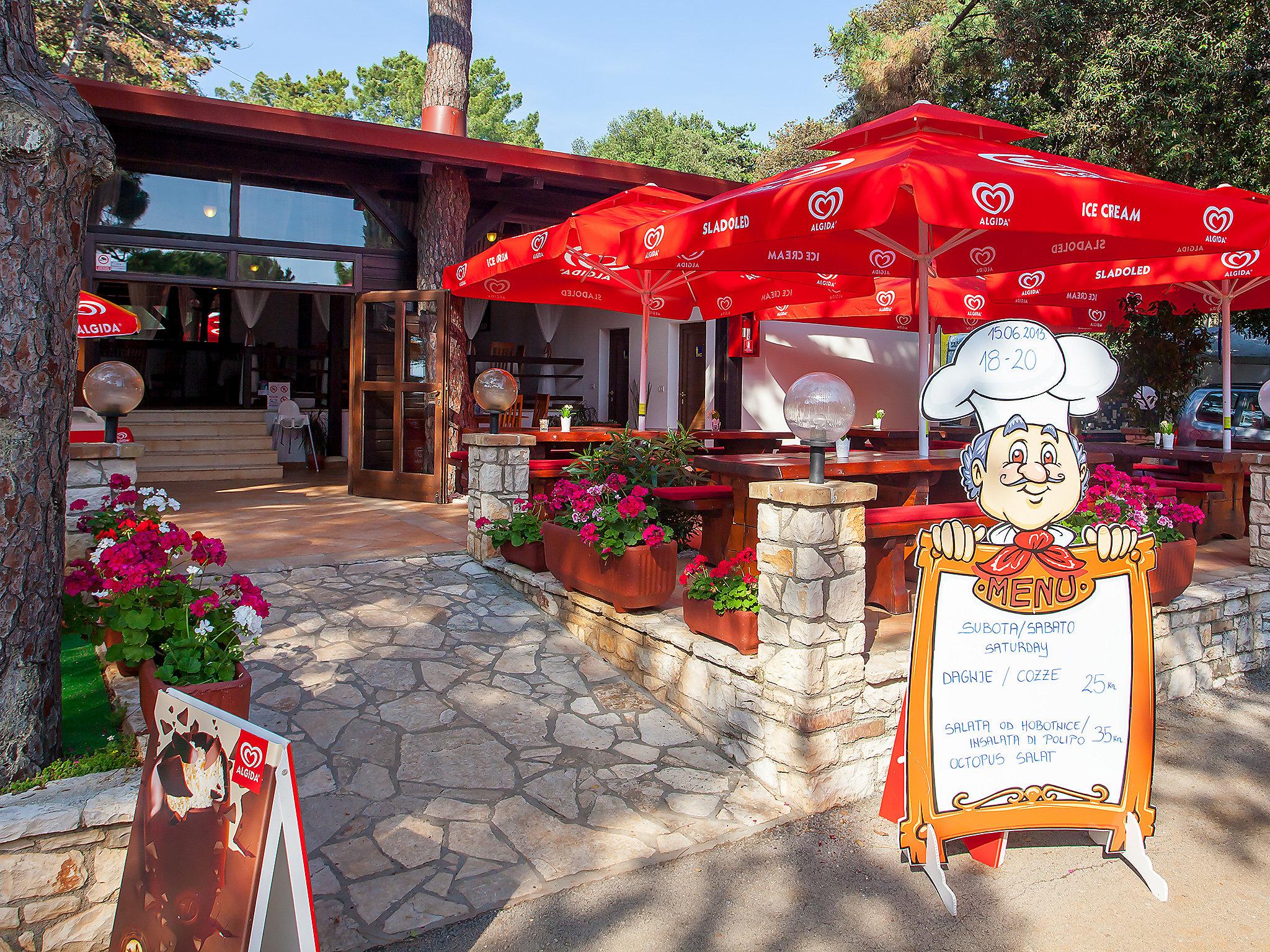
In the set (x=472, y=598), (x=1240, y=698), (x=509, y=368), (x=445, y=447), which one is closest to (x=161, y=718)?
(x=472, y=598)

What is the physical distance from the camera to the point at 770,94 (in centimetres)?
3875

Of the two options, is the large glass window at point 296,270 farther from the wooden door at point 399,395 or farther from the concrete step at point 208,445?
the concrete step at point 208,445

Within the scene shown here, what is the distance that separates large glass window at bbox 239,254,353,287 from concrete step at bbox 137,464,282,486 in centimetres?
287

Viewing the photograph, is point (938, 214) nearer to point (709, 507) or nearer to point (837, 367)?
point (709, 507)

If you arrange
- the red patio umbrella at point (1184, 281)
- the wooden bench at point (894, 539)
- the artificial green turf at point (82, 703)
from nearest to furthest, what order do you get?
the artificial green turf at point (82, 703), the wooden bench at point (894, 539), the red patio umbrella at point (1184, 281)

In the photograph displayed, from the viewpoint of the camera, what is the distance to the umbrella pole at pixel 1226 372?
274 inches

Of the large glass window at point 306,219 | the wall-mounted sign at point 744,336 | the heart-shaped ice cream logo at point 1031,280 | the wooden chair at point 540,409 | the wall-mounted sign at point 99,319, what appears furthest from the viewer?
the wooden chair at point 540,409

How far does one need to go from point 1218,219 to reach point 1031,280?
313 cm

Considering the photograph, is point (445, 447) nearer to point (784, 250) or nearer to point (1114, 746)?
point (784, 250)

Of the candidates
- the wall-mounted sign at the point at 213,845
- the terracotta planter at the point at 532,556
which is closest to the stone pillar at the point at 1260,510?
the terracotta planter at the point at 532,556

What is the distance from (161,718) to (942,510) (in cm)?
327

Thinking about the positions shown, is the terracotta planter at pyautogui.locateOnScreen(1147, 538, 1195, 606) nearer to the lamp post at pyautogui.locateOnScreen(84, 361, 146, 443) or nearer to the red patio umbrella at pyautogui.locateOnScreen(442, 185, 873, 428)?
the red patio umbrella at pyautogui.locateOnScreen(442, 185, 873, 428)

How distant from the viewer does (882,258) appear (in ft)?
19.9

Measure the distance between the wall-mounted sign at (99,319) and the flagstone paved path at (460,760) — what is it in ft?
13.9
